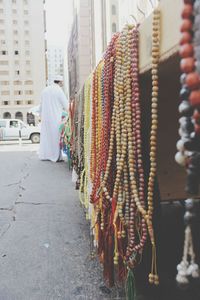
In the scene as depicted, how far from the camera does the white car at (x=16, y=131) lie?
717 inches

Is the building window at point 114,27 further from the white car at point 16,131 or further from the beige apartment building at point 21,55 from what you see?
the beige apartment building at point 21,55

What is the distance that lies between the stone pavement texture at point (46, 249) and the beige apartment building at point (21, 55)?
5073 centimetres

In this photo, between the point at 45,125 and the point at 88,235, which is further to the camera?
the point at 45,125

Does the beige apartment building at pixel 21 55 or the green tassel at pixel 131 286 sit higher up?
the beige apartment building at pixel 21 55

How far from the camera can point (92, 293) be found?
1575 millimetres

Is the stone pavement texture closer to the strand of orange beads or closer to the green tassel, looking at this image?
the green tassel

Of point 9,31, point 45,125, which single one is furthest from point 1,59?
point 45,125

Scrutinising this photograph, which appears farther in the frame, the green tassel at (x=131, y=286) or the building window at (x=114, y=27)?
the building window at (x=114, y=27)

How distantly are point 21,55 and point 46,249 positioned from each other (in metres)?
54.6

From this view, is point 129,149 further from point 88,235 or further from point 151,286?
point 88,235

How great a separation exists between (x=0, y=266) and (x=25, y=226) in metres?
0.69

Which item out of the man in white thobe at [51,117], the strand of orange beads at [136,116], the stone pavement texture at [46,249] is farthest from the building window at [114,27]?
the strand of orange beads at [136,116]

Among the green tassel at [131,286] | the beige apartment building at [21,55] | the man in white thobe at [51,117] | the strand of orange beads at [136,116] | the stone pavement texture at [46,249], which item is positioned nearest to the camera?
the strand of orange beads at [136,116]

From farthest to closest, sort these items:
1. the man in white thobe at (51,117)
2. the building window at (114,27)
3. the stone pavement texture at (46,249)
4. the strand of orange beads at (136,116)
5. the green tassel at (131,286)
→ 1. the building window at (114,27)
2. the man in white thobe at (51,117)
3. the stone pavement texture at (46,249)
4. the green tassel at (131,286)
5. the strand of orange beads at (136,116)
